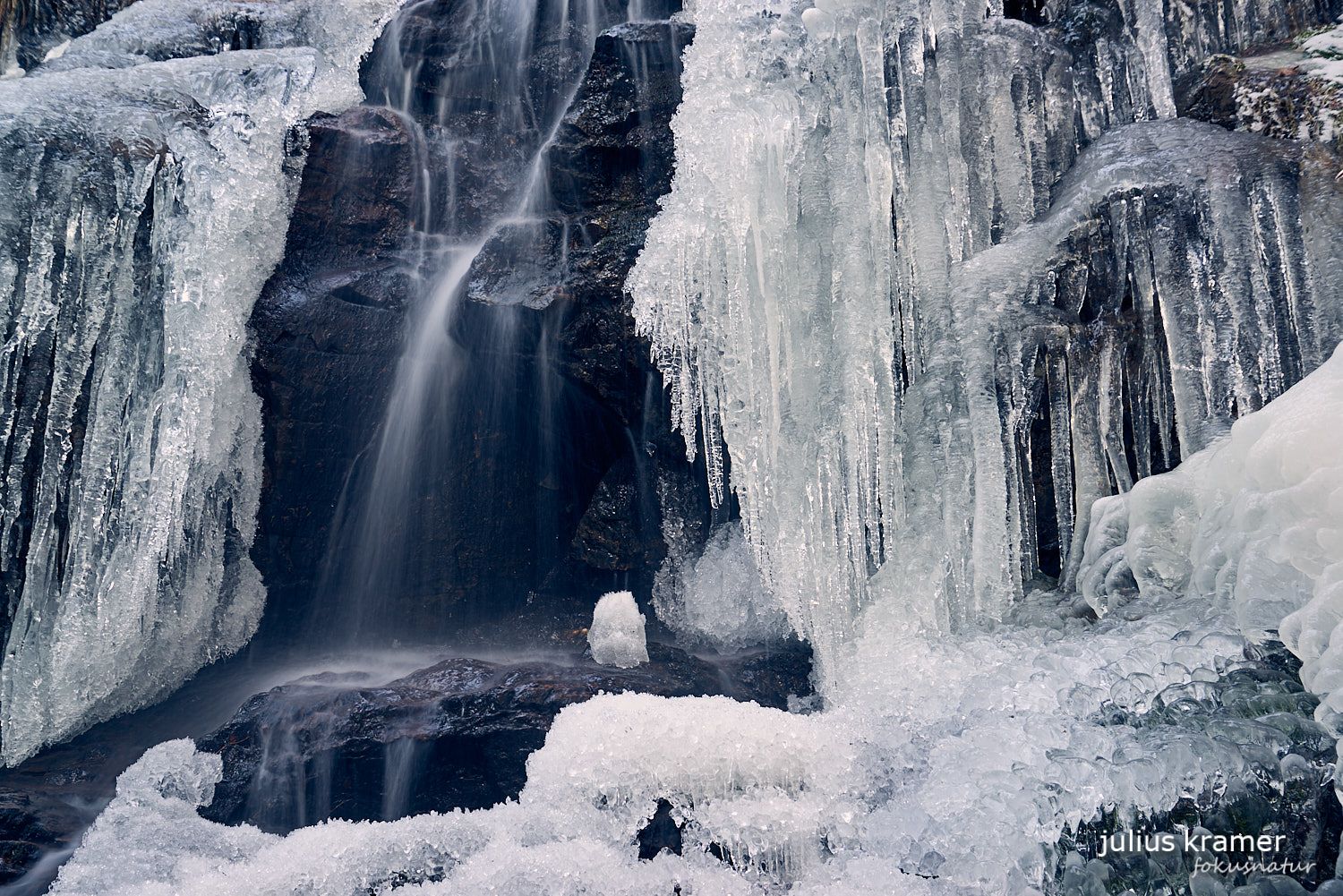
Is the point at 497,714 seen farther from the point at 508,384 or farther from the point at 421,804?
the point at 508,384

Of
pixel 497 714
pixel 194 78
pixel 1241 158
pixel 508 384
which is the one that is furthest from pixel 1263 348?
pixel 194 78

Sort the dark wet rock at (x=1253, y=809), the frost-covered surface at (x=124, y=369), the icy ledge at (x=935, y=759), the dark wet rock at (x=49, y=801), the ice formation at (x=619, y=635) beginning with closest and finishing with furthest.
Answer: the dark wet rock at (x=1253, y=809), the icy ledge at (x=935, y=759), the dark wet rock at (x=49, y=801), the ice formation at (x=619, y=635), the frost-covered surface at (x=124, y=369)

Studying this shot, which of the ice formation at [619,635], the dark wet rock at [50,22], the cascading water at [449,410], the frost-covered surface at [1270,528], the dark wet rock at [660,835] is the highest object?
the dark wet rock at [50,22]

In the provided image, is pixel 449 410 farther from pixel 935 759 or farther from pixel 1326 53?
pixel 1326 53

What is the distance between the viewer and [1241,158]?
3.51m

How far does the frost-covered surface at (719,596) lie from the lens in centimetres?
541

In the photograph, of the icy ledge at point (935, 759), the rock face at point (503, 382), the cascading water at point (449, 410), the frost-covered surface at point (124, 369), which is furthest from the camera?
the cascading water at point (449, 410)

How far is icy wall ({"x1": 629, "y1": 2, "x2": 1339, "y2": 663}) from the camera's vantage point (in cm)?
363

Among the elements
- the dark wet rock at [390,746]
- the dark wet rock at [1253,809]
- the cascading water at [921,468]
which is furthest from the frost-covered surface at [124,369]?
the dark wet rock at [1253,809]

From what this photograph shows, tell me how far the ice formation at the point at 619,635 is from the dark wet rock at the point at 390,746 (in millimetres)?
474

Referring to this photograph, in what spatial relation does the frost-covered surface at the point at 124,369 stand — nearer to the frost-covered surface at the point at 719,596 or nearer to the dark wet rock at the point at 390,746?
the dark wet rock at the point at 390,746

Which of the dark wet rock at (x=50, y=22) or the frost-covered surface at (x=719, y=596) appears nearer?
the frost-covered surface at (x=719, y=596)

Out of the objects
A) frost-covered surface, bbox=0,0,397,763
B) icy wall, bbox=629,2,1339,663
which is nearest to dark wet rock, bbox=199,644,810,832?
icy wall, bbox=629,2,1339,663

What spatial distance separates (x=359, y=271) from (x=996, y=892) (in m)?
5.59
